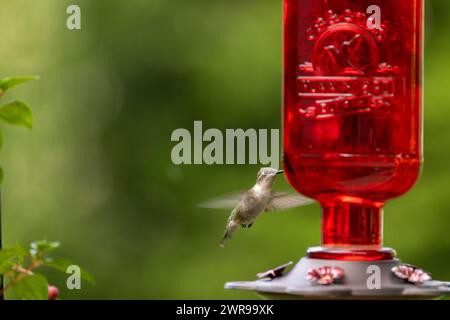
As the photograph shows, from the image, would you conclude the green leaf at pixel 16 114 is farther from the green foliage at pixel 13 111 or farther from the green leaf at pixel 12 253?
the green leaf at pixel 12 253

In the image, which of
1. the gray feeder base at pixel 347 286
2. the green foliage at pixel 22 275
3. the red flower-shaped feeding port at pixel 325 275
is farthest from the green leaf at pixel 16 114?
the red flower-shaped feeding port at pixel 325 275

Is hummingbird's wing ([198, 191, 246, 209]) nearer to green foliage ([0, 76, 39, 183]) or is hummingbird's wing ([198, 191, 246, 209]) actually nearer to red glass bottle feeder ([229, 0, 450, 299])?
red glass bottle feeder ([229, 0, 450, 299])

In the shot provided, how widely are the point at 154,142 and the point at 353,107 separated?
6122mm

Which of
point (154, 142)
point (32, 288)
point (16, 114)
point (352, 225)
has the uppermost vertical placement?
point (16, 114)

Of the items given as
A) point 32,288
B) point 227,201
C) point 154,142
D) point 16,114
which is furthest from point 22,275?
point 154,142

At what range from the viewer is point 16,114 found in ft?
9.57

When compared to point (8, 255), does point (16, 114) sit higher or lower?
higher

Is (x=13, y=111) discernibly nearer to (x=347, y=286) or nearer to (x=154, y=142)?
(x=347, y=286)

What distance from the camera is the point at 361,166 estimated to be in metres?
3.20

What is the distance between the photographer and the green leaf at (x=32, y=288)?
9.68 ft

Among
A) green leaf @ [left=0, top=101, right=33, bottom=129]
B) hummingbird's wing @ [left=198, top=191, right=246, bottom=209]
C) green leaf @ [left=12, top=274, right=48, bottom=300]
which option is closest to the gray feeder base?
hummingbird's wing @ [left=198, top=191, right=246, bottom=209]

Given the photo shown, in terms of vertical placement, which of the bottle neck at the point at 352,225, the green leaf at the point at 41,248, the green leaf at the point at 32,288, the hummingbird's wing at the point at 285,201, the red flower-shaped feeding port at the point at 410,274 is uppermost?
the hummingbird's wing at the point at 285,201

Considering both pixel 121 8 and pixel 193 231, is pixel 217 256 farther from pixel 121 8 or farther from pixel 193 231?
pixel 121 8

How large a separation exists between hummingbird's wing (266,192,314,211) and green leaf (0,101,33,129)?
0.92m
